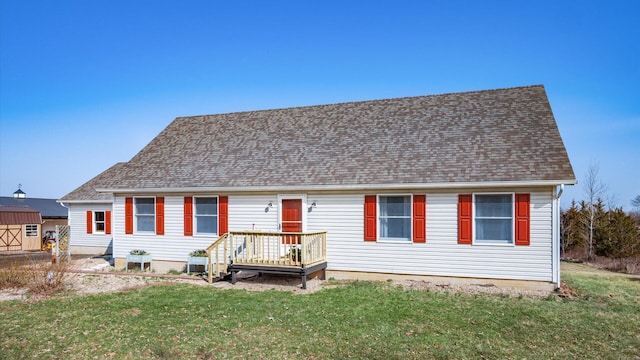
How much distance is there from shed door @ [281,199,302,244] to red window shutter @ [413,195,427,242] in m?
3.52

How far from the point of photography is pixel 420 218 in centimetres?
1227

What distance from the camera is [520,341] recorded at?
7223 mm

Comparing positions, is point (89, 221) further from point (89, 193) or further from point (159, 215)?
point (159, 215)

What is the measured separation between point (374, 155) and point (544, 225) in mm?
5182

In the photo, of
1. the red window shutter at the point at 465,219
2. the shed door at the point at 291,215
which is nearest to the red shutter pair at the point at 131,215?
the shed door at the point at 291,215

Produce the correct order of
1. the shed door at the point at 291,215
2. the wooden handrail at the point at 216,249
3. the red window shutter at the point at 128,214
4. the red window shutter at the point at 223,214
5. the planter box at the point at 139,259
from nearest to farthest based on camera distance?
1. the wooden handrail at the point at 216,249
2. the shed door at the point at 291,215
3. the red window shutter at the point at 223,214
4. the planter box at the point at 139,259
5. the red window shutter at the point at 128,214

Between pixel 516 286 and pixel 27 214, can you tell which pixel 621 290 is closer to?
pixel 516 286

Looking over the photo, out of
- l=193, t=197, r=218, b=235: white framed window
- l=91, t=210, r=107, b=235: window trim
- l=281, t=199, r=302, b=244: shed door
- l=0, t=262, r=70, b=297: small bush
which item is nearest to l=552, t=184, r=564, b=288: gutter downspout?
l=281, t=199, r=302, b=244: shed door

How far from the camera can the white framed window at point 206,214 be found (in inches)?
574

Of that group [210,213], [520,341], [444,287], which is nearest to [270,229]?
[210,213]

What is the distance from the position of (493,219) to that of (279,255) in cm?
596

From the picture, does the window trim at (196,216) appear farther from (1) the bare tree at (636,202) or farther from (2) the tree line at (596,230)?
(1) the bare tree at (636,202)

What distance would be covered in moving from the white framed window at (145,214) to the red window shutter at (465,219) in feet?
33.6

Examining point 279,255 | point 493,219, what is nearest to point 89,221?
point 279,255
